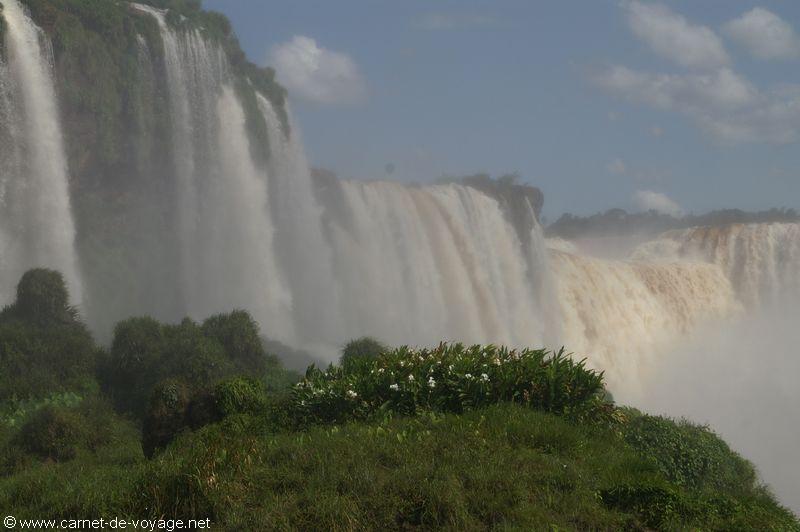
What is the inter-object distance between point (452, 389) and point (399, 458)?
214 centimetres

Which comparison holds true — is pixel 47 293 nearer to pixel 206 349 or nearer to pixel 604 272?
pixel 206 349

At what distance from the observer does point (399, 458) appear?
6137 millimetres

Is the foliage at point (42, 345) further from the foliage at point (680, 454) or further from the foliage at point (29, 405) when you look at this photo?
the foliage at point (680, 454)

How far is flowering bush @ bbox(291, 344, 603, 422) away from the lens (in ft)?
26.5

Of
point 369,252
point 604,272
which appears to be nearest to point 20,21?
point 369,252

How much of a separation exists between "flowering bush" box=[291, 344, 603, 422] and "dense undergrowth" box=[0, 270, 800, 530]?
0.06ft

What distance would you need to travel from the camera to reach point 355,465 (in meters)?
6.00

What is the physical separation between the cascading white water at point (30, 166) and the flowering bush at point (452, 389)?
1686 centimetres

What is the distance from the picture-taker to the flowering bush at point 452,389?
8070 millimetres

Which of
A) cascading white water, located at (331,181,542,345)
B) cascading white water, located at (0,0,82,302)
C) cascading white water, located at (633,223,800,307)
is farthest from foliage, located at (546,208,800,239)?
cascading white water, located at (0,0,82,302)

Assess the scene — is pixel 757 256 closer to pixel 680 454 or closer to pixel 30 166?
pixel 30 166

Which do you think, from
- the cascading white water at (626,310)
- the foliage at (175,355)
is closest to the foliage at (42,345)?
the foliage at (175,355)

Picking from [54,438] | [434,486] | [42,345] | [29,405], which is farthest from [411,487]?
[42,345]

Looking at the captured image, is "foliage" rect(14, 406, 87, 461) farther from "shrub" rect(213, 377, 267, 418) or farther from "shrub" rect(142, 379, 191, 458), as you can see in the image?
"shrub" rect(213, 377, 267, 418)
